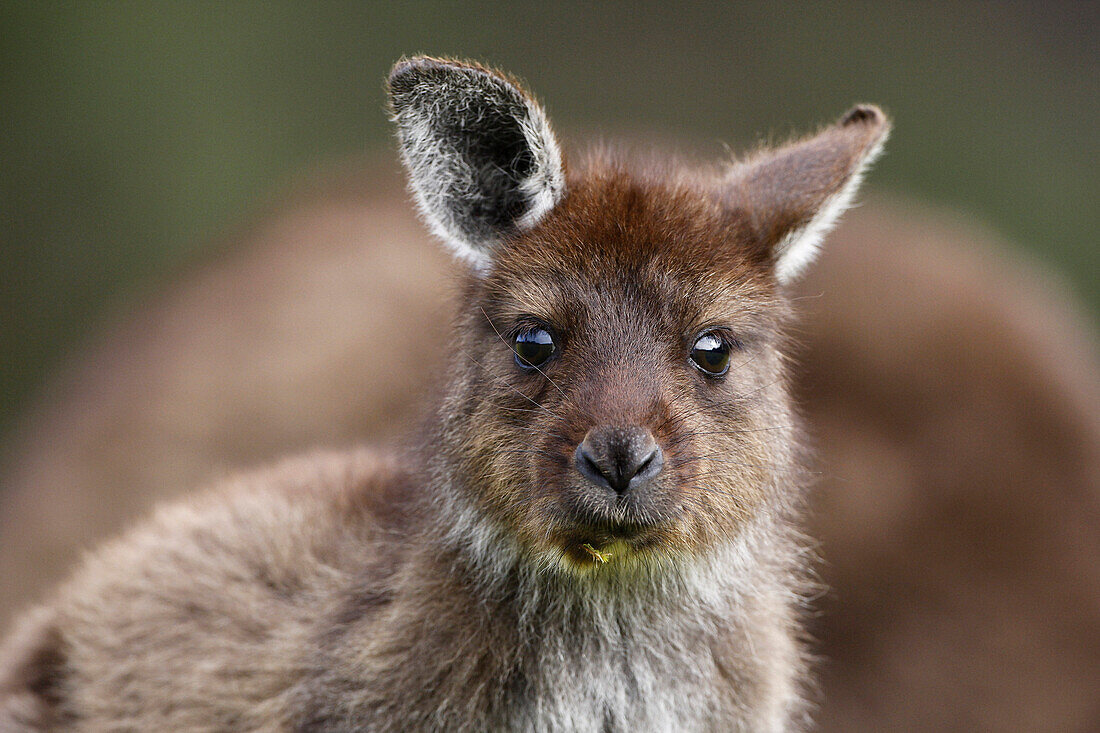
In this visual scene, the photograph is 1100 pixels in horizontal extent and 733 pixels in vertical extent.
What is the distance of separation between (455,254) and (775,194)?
1.21 meters

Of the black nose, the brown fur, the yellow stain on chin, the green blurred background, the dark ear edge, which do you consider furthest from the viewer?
the green blurred background

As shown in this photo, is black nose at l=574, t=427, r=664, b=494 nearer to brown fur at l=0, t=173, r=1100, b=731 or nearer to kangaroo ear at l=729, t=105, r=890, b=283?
kangaroo ear at l=729, t=105, r=890, b=283

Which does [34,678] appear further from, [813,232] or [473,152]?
[813,232]

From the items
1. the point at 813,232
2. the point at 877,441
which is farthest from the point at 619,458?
the point at 877,441

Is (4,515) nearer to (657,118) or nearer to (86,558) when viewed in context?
(86,558)

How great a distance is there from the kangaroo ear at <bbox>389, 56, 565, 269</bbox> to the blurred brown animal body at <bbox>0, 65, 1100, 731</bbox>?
5.75ft

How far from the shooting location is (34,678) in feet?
15.9

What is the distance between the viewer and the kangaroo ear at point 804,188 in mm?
4277

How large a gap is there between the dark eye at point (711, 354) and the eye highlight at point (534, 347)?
0.49 m

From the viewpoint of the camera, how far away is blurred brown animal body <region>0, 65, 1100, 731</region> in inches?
251

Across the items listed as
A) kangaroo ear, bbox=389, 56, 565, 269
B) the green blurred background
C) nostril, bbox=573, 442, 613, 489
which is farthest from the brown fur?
nostril, bbox=573, 442, 613, 489

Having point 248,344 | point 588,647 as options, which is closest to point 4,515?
point 248,344

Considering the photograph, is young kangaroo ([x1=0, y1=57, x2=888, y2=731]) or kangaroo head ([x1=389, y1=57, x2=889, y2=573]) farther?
young kangaroo ([x1=0, y1=57, x2=888, y2=731])

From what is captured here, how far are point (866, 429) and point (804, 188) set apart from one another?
292cm
